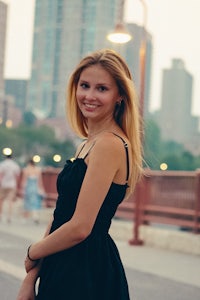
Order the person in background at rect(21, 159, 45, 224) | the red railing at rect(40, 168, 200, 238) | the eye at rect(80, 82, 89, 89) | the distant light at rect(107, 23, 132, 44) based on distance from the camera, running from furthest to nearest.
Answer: the person in background at rect(21, 159, 45, 224) < the distant light at rect(107, 23, 132, 44) < the red railing at rect(40, 168, 200, 238) < the eye at rect(80, 82, 89, 89)

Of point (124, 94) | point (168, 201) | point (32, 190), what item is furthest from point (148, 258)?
point (124, 94)

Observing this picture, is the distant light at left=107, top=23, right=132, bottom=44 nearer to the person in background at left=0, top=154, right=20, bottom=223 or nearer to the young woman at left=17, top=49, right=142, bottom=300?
the person in background at left=0, top=154, right=20, bottom=223

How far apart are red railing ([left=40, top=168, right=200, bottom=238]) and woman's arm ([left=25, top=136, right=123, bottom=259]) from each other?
10505mm

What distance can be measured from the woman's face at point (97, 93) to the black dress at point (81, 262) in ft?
0.66

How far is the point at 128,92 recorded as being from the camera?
2678mm

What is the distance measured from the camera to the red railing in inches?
519

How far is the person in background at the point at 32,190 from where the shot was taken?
63.3ft

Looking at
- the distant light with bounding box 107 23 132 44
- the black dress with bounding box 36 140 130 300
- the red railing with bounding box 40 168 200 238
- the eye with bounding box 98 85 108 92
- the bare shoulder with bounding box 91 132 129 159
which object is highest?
the distant light with bounding box 107 23 132 44

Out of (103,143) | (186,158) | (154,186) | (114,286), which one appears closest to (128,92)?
(103,143)

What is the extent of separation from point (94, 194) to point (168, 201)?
1161 centimetres

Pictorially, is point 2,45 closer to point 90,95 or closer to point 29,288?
point 90,95

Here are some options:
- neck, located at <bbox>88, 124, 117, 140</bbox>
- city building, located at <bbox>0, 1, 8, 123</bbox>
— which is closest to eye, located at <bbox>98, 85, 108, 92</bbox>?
neck, located at <bbox>88, 124, 117, 140</bbox>

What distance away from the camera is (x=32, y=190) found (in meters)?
19.6

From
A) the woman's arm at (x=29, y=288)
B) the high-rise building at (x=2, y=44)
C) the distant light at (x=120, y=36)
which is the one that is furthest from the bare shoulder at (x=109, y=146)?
the high-rise building at (x=2, y=44)
